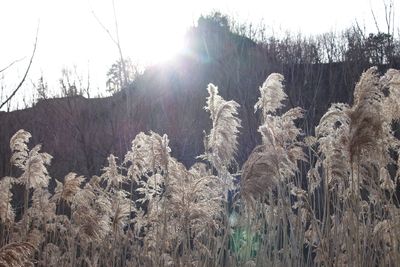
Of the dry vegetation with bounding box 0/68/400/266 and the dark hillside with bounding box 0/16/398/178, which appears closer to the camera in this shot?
the dry vegetation with bounding box 0/68/400/266

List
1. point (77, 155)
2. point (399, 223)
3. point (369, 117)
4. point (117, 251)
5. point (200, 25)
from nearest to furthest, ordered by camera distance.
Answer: point (369, 117) < point (399, 223) < point (117, 251) < point (77, 155) < point (200, 25)

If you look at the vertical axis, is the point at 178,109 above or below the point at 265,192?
above

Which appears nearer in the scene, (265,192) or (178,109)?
(265,192)

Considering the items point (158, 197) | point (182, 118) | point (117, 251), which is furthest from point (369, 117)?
point (182, 118)

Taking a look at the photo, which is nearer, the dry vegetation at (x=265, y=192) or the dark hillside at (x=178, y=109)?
the dry vegetation at (x=265, y=192)

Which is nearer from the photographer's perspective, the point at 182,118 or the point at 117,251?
the point at 117,251

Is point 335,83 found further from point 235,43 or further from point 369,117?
point 369,117

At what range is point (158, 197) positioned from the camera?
4.91 metres

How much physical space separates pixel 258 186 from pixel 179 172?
3.45 feet

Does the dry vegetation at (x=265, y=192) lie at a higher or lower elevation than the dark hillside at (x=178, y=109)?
lower

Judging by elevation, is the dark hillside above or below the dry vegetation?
above

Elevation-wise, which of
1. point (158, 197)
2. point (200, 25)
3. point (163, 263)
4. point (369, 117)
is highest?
point (200, 25)

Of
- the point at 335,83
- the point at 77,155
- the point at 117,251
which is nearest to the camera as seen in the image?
the point at 117,251

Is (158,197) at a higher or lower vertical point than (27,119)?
lower
